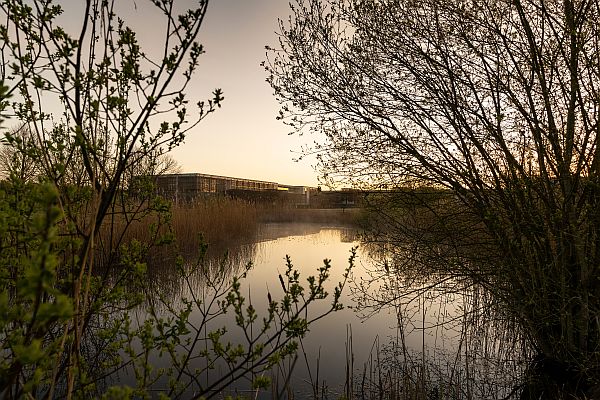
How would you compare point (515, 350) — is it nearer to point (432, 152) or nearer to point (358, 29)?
point (432, 152)

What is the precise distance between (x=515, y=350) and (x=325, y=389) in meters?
2.49

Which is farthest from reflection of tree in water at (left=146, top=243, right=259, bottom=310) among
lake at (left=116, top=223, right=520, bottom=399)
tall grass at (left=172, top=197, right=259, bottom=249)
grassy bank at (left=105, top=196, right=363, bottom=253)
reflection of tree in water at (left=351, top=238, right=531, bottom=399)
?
reflection of tree in water at (left=351, top=238, right=531, bottom=399)

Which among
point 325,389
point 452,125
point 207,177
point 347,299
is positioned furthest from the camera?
point 207,177

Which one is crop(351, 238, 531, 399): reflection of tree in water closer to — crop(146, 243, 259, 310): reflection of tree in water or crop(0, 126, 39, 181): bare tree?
crop(146, 243, 259, 310): reflection of tree in water

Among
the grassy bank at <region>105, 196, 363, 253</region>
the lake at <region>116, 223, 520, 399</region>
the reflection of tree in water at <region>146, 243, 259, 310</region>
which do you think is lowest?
the lake at <region>116, 223, 520, 399</region>

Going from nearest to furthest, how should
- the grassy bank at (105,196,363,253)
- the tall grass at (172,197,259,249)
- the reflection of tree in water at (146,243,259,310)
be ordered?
the reflection of tree in water at (146,243,259,310), the grassy bank at (105,196,363,253), the tall grass at (172,197,259,249)

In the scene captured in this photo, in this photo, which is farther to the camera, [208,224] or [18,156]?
[208,224]

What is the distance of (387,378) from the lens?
3.88m

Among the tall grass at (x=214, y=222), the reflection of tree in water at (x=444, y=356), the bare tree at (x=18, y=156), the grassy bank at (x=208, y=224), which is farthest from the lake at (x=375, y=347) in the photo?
the tall grass at (x=214, y=222)

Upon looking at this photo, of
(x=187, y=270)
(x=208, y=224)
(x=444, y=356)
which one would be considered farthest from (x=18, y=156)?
(x=208, y=224)

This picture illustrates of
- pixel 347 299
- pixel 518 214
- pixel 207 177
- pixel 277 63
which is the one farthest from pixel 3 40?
pixel 207 177

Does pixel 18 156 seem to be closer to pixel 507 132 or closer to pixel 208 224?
pixel 507 132

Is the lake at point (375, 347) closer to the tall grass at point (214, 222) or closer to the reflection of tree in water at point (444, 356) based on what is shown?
the reflection of tree in water at point (444, 356)

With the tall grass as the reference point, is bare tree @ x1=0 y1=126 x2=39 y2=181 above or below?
above
